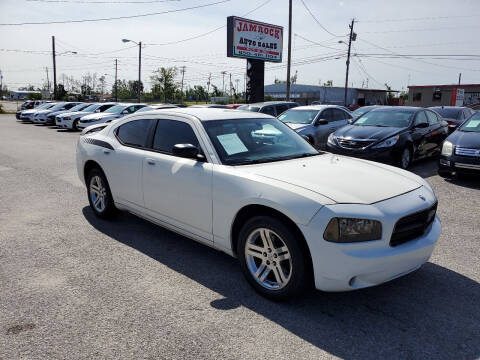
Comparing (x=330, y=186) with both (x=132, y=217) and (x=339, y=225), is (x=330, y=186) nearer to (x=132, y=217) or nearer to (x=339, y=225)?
(x=339, y=225)

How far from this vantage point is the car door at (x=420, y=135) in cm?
945

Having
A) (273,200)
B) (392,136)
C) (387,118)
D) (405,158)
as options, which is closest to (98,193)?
(273,200)

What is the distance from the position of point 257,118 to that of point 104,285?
2.41 m

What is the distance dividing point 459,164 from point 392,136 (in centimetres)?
168

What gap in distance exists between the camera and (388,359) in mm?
2561

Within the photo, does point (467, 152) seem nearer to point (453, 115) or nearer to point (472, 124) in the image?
point (472, 124)

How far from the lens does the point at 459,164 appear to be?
24.9 feet

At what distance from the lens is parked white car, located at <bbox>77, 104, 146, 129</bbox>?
17.8 meters

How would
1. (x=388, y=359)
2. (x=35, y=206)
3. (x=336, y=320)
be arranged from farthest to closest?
(x=35, y=206), (x=336, y=320), (x=388, y=359)

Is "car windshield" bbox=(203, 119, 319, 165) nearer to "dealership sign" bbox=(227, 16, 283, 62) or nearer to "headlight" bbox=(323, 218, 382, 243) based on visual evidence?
"headlight" bbox=(323, 218, 382, 243)

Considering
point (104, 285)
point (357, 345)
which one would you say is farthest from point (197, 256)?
point (357, 345)

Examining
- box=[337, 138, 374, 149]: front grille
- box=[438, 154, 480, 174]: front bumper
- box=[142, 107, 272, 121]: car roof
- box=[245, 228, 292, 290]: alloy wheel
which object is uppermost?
box=[142, 107, 272, 121]: car roof

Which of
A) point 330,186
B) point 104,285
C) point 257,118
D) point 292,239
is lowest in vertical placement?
point 104,285

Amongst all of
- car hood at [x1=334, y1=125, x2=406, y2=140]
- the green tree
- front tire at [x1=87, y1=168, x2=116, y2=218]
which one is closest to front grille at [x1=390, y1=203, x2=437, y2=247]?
front tire at [x1=87, y1=168, x2=116, y2=218]
